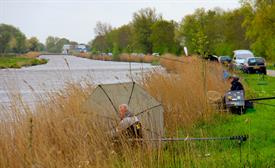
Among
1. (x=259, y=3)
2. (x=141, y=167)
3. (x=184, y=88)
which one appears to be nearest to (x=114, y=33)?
(x=259, y=3)

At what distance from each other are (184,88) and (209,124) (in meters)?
1.44

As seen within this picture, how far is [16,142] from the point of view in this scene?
6312 millimetres

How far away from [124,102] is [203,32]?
521 centimetres

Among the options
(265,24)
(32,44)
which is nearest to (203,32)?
(265,24)

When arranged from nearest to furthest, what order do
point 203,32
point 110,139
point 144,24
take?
point 110,139 → point 203,32 → point 144,24

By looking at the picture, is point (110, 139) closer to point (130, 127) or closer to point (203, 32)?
point (130, 127)

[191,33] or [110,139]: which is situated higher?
[191,33]

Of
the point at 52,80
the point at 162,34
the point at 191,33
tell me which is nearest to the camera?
the point at 52,80

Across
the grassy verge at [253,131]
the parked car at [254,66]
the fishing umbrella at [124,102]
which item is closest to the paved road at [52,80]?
the fishing umbrella at [124,102]

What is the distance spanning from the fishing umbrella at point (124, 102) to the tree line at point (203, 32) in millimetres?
1504

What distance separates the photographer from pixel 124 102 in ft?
25.6

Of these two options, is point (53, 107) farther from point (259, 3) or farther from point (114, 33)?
point (114, 33)

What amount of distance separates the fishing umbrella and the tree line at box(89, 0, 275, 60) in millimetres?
1504

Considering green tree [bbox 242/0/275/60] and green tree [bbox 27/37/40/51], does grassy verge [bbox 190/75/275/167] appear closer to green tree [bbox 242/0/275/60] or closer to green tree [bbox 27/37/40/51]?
green tree [bbox 242/0/275/60]
